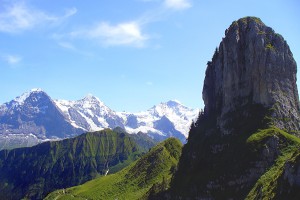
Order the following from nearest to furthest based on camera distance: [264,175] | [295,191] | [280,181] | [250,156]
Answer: [295,191] → [280,181] → [264,175] → [250,156]

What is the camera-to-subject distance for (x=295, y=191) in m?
137

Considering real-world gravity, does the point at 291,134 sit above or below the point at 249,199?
above

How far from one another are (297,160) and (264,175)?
35185 mm

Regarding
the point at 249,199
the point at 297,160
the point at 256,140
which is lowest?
the point at 249,199

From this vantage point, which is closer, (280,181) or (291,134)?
(280,181)

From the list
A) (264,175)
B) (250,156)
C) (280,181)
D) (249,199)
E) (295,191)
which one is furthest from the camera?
Answer: (250,156)

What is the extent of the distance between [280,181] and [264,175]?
2681cm

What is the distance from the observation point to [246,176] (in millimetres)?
182625

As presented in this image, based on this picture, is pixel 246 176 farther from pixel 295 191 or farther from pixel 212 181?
pixel 295 191

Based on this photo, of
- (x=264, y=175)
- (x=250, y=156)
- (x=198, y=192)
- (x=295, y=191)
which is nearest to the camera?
(x=295, y=191)

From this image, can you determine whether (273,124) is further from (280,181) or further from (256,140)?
(280,181)

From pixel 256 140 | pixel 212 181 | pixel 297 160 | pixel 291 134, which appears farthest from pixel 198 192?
pixel 297 160

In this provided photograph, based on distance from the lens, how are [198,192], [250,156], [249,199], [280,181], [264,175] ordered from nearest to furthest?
[280,181] → [249,199] → [264,175] → [250,156] → [198,192]

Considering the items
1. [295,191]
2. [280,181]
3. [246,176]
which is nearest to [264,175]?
[246,176]
